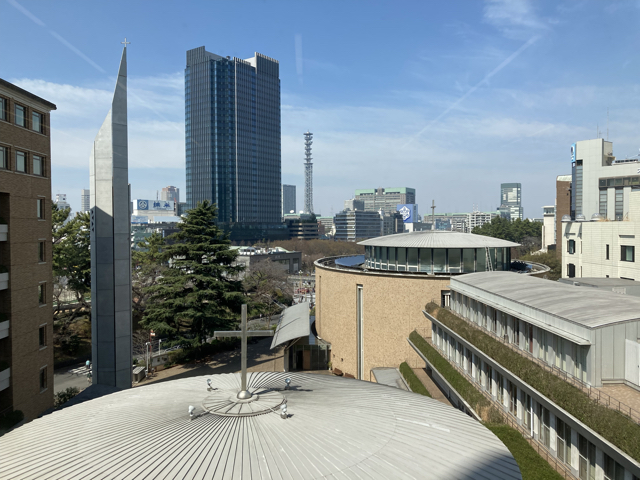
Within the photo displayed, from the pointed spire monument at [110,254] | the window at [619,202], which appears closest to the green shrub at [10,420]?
the pointed spire monument at [110,254]

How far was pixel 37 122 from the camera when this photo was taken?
86.0 feet

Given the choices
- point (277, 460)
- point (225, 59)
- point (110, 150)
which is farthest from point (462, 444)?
point (225, 59)

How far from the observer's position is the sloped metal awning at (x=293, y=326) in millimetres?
31984

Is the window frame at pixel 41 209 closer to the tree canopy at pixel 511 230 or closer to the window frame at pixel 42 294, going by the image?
the window frame at pixel 42 294

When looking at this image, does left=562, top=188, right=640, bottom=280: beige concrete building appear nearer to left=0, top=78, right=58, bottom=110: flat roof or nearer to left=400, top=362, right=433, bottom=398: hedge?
left=400, top=362, right=433, bottom=398: hedge

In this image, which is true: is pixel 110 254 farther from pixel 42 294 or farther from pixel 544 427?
pixel 544 427

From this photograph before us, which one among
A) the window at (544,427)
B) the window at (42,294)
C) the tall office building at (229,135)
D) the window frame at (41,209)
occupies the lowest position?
the window at (544,427)

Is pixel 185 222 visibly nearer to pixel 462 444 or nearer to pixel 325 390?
pixel 325 390

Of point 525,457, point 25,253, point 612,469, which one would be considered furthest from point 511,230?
point 25,253

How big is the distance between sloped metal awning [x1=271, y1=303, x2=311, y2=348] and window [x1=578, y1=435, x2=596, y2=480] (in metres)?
19.9

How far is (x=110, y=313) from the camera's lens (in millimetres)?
29078

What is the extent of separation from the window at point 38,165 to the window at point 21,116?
1990mm

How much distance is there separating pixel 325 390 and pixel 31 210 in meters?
22.1

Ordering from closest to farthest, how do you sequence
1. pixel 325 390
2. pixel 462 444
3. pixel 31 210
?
pixel 462 444 < pixel 325 390 < pixel 31 210
